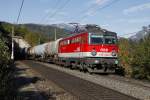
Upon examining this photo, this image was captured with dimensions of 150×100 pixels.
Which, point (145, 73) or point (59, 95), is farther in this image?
point (145, 73)

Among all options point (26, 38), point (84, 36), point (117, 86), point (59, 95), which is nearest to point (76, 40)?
point (84, 36)

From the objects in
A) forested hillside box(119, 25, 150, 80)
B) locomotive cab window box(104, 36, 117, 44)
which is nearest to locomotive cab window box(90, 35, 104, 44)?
locomotive cab window box(104, 36, 117, 44)

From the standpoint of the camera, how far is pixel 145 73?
21797 mm

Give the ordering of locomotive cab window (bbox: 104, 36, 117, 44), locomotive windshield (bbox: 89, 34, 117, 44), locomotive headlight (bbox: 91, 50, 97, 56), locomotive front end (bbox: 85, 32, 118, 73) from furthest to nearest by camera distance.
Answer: locomotive cab window (bbox: 104, 36, 117, 44)
locomotive windshield (bbox: 89, 34, 117, 44)
locomotive headlight (bbox: 91, 50, 97, 56)
locomotive front end (bbox: 85, 32, 118, 73)

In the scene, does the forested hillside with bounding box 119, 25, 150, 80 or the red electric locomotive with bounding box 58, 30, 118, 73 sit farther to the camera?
the red electric locomotive with bounding box 58, 30, 118, 73

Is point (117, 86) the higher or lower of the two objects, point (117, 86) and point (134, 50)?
the lower

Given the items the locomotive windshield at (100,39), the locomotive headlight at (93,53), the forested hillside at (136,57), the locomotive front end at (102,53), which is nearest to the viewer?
the forested hillside at (136,57)

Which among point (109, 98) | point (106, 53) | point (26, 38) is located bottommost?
point (109, 98)

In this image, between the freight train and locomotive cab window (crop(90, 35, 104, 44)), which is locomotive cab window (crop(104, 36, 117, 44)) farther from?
locomotive cab window (crop(90, 35, 104, 44))

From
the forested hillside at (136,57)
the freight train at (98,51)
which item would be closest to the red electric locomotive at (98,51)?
the freight train at (98,51)

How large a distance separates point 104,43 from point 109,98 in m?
12.5

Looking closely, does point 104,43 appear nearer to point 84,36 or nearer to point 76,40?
point 84,36

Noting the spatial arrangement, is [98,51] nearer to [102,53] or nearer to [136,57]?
[102,53]

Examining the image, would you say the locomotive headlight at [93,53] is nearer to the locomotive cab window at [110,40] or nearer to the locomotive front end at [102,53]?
the locomotive front end at [102,53]
